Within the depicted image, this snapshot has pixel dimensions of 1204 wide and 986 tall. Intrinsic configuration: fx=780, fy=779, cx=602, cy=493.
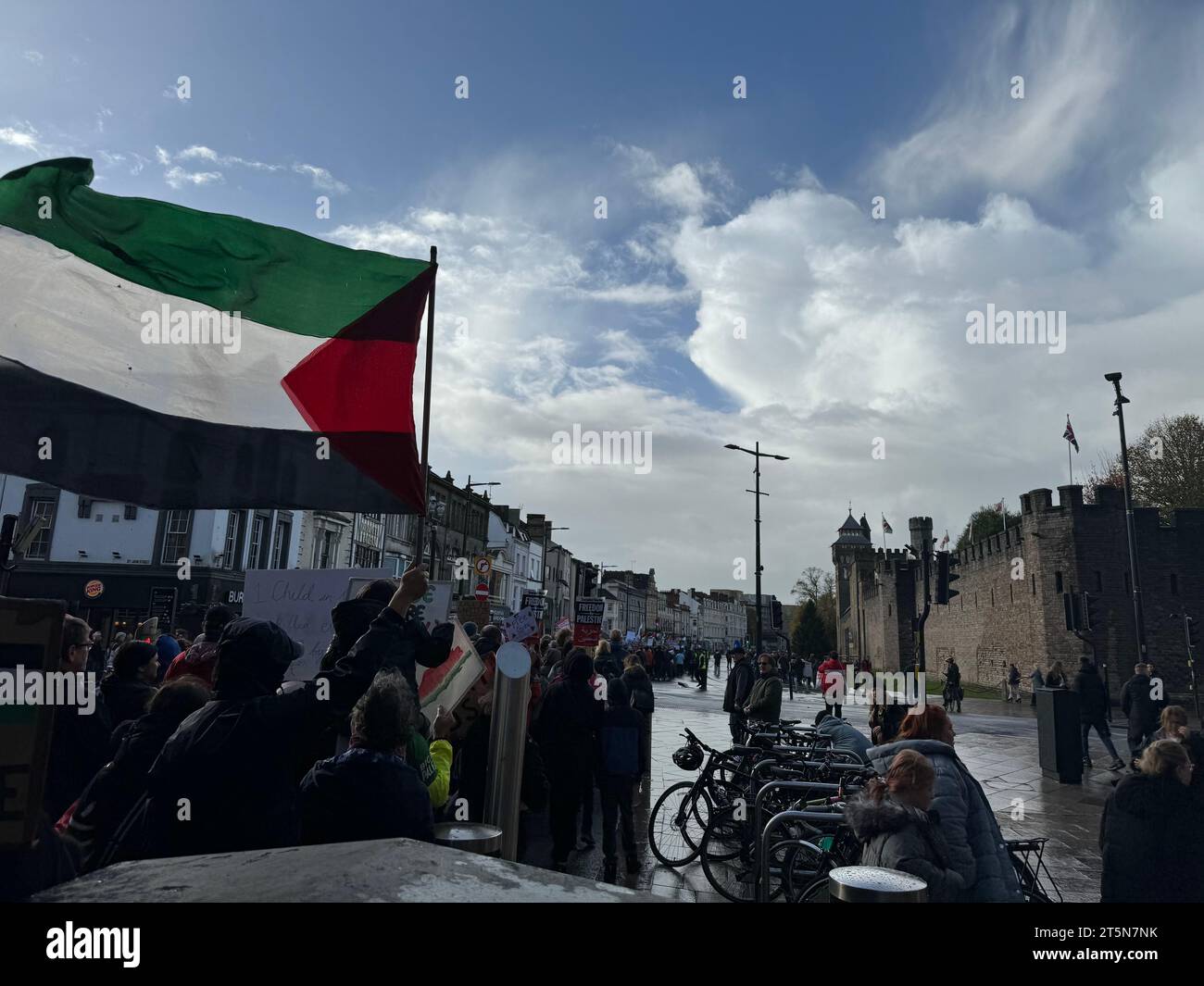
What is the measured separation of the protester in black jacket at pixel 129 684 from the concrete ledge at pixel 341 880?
11.4 feet

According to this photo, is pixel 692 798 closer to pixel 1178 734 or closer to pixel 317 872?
pixel 1178 734

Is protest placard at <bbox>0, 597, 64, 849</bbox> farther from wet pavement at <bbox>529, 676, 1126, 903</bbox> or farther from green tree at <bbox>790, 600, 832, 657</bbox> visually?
green tree at <bbox>790, 600, 832, 657</bbox>

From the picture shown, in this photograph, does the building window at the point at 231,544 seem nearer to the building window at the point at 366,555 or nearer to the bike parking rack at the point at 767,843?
the building window at the point at 366,555

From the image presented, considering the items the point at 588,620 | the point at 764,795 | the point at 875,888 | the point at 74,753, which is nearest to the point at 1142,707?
the point at 764,795

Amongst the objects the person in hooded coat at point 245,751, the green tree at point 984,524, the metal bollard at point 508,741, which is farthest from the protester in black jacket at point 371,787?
the green tree at point 984,524

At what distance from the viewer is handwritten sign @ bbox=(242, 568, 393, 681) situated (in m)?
7.39

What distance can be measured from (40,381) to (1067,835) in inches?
410

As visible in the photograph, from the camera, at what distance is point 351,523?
43.3 meters

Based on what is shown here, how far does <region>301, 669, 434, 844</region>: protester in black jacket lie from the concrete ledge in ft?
4.57

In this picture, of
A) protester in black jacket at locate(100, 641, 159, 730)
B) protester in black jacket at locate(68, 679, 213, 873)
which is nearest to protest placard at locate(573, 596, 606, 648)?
protester in black jacket at locate(100, 641, 159, 730)

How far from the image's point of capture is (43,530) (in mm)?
32781

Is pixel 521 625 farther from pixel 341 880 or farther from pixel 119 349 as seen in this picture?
pixel 341 880

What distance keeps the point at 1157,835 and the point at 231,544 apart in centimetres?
3596

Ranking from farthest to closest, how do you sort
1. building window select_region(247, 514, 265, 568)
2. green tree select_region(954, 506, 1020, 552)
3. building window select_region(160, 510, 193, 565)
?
1. green tree select_region(954, 506, 1020, 552)
2. building window select_region(247, 514, 265, 568)
3. building window select_region(160, 510, 193, 565)
